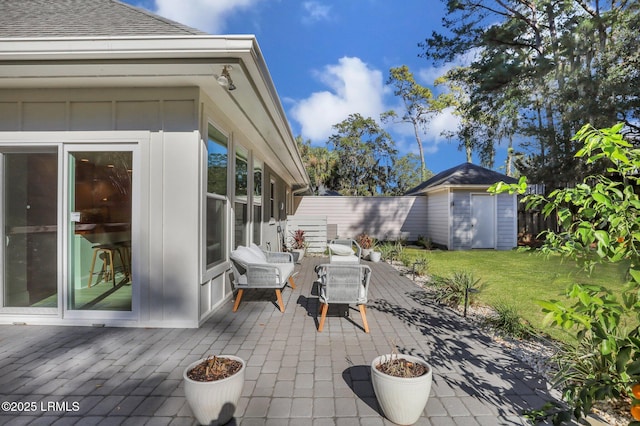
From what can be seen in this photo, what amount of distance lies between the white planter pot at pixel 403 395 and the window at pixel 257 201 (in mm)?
5171

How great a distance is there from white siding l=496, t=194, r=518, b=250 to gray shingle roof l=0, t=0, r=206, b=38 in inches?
464

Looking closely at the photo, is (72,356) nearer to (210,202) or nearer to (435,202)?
(210,202)

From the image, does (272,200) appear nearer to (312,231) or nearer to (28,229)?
(312,231)

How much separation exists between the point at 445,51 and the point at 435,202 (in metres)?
5.92

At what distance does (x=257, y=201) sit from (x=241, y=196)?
1306 mm

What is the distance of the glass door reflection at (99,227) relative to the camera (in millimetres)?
3727

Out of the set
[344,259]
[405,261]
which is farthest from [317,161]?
[344,259]

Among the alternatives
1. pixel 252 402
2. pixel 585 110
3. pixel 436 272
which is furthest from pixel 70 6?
pixel 585 110

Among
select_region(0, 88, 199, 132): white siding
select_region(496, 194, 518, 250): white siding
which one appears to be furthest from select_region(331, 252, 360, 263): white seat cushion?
select_region(496, 194, 518, 250): white siding

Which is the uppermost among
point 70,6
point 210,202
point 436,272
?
point 70,6

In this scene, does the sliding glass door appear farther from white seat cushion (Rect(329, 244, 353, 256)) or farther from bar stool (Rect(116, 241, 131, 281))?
white seat cushion (Rect(329, 244, 353, 256))

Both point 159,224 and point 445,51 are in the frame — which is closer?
point 159,224

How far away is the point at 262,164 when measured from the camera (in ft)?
25.1

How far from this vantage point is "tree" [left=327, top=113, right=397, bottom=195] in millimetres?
23875
